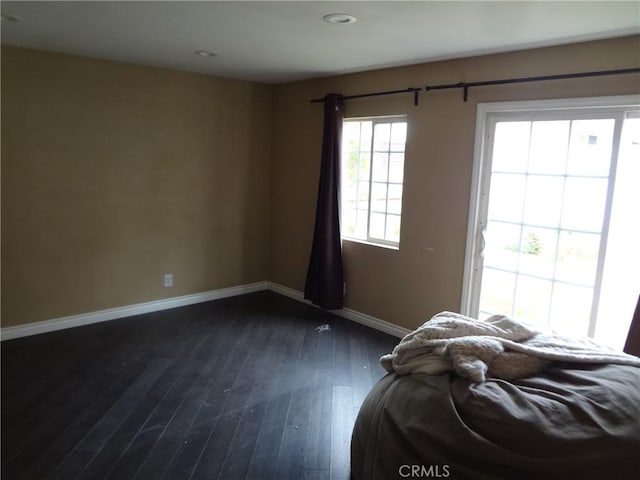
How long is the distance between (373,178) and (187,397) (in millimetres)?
2448

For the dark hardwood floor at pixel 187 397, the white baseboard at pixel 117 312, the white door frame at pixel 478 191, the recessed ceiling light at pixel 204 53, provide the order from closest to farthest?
the dark hardwood floor at pixel 187 397 → the white door frame at pixel 478 191 → the recessed ceiling light at pixel 204 53 → the white baseboard at pixel 117 312

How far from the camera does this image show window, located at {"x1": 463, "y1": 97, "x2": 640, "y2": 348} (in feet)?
9.05

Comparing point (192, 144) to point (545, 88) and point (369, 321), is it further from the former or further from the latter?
point (545, 88)

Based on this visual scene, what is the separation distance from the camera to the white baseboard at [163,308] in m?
3.71

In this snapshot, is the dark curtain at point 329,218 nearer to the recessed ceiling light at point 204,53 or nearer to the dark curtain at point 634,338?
the recessed ceiling light at point 204,53

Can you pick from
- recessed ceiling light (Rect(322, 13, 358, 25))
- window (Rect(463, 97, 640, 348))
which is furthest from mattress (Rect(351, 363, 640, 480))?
recessed ceiling light (Rect(322, 13, 358, 25))

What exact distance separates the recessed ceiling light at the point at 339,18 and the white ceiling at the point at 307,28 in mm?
46

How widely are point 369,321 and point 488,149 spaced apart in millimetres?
1863

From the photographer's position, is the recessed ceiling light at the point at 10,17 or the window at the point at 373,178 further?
the window at the point at 373,178

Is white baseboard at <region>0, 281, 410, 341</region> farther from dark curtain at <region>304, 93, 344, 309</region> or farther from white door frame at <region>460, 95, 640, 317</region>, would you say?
white door frame at <region>460, 95, 640, 317</region>

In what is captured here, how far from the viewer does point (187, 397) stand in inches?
112

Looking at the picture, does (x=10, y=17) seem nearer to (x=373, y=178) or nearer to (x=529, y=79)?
(x=373, y=178)

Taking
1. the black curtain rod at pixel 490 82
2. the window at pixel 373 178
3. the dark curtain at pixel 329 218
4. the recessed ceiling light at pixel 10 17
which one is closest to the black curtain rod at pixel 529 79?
the black curtain rod at pixel 490 82

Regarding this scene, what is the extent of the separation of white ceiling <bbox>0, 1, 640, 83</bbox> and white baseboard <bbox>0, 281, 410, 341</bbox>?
2.23 metres
